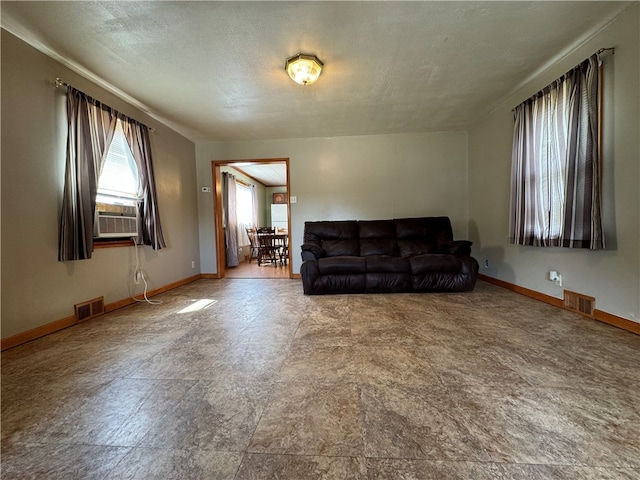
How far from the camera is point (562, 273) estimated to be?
Answer: 7.75 feet

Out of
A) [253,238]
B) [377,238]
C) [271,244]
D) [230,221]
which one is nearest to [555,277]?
[377,238]

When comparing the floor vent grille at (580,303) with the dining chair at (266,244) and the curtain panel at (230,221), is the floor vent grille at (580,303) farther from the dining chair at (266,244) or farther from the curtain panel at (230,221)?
the curtain panel at (230,221)

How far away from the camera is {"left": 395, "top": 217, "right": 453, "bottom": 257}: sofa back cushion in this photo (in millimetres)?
3617

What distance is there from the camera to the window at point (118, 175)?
2.55m

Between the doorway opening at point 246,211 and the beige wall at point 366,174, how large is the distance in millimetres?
182

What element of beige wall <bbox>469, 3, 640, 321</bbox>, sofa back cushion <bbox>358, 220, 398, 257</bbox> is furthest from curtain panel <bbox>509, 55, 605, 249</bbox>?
sofa back cushion <bbox>358, 220, 398, 257</bbox>

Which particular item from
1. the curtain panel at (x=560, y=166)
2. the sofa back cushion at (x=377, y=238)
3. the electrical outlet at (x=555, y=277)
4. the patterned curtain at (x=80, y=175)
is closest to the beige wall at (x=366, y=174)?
the sofa back cushion at (x=377, y=238)

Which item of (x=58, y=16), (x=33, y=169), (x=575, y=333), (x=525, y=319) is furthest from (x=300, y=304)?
(x=58, y=16)

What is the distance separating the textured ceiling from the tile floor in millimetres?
2286

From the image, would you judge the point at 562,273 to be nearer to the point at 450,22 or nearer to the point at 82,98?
the point at 450,22

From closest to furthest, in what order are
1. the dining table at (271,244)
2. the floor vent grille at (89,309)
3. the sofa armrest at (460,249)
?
the floor vent grille at (89,309), the sofa armrest at (460,249), the dining table at (271,244)

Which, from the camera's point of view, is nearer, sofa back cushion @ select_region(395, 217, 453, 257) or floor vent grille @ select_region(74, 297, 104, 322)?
floor vent grille @ select_region(74, 297, 104, 322)

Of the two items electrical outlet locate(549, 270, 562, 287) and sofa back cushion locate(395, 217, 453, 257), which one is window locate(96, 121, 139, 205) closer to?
sofa back cushion locate(395, 217, 453, 257)

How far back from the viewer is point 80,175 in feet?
7.17
